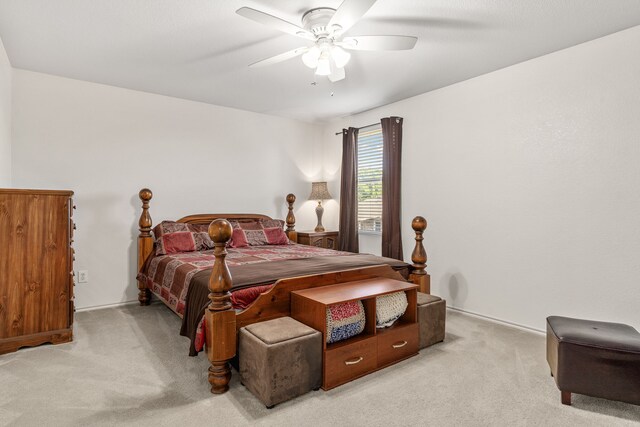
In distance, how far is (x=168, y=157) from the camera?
4.10 meters

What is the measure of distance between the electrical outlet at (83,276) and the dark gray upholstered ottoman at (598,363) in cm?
412

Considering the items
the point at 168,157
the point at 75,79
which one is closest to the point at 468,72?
the point at 168,157

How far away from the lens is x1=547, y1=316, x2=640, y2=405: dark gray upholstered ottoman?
178 cm

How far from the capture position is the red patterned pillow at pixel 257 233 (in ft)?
13.2

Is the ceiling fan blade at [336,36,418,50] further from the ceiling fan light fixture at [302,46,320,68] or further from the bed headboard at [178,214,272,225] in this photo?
the bed headboard at [178,214,272,225]

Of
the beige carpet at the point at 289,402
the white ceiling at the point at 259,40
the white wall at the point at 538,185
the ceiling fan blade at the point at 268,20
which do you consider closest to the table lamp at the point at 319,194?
the white wall at the point at 538,185

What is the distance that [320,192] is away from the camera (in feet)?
16.8

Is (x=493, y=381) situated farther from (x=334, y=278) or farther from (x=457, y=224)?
(x=457, y=224)

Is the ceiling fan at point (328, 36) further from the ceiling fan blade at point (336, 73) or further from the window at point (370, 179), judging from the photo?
the window at point (370, 179)

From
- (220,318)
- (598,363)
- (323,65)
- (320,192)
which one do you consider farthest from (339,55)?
(320,192)

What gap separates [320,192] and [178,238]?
2.18m

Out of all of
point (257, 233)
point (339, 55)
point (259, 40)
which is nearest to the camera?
point (339, 55)

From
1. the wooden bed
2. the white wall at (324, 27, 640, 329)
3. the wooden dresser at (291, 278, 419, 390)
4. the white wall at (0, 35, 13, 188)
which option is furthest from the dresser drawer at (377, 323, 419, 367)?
the white wall at (0, 35, 13, 188)

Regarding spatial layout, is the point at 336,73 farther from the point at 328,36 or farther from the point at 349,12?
the point at 349,12
